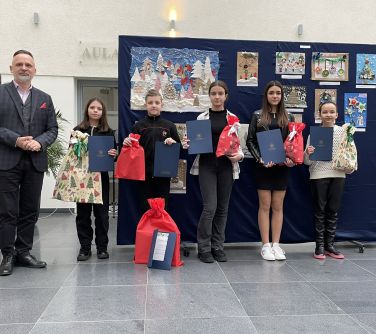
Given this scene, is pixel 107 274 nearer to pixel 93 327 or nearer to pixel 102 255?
pixel 102 255

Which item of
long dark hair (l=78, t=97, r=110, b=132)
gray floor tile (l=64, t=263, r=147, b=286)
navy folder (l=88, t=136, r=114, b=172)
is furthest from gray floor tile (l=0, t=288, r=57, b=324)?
long dark hair (l=78, t=97, r=110, b=132)

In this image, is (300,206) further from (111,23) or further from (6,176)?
(111,23)

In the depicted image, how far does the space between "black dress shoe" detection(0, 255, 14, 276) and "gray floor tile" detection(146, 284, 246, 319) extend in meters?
1.22

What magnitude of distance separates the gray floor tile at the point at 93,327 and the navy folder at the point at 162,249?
3.42 feet

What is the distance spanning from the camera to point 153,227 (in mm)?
3570

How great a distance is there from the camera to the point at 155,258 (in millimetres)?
3496

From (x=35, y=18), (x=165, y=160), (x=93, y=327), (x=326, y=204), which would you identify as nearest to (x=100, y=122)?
(x=165, y=160)

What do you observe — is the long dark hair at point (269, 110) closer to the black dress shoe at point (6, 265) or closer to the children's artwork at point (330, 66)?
the children's artwork at point (330, 66)

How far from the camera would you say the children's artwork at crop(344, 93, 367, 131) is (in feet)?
13.8

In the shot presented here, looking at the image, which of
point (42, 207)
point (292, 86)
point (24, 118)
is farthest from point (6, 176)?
point (42, 207)

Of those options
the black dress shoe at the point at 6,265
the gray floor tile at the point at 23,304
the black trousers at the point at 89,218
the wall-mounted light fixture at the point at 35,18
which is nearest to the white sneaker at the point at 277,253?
the black trousers at the point at 89,218

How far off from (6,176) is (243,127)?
7.44 ft

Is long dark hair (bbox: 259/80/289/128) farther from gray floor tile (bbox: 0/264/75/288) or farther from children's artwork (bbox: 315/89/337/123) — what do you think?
gray floor tile (bbox: 0/264/75/288)

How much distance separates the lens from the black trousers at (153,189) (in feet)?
12.3
